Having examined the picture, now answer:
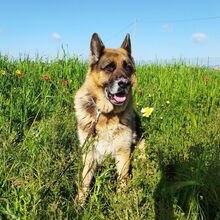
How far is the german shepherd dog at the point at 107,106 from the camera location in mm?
3164

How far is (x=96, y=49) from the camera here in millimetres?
3453

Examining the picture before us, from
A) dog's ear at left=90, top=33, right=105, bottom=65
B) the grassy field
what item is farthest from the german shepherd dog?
the grassy field

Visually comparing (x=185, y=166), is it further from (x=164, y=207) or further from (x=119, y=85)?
(x=119, y=85)

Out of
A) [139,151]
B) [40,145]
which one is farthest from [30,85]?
[139,151]

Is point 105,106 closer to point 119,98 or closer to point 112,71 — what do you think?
point 119,98

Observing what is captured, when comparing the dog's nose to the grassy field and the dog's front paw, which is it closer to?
Answer: the dog's front paw

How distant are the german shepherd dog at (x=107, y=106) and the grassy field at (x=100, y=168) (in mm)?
190

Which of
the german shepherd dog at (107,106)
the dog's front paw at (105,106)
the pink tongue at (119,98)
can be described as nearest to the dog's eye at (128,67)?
the german shepherd dog at (107,106)

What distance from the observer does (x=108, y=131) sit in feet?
10.5

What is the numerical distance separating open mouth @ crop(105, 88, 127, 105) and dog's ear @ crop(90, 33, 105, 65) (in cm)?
43

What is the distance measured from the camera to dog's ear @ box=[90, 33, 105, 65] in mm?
3408

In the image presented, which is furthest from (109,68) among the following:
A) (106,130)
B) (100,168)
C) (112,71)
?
(100,168)

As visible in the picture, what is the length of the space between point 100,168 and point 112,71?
44.7 inches

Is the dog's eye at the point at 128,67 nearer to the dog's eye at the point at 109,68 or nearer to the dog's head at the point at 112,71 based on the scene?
the dog's head at the point at 112,71
